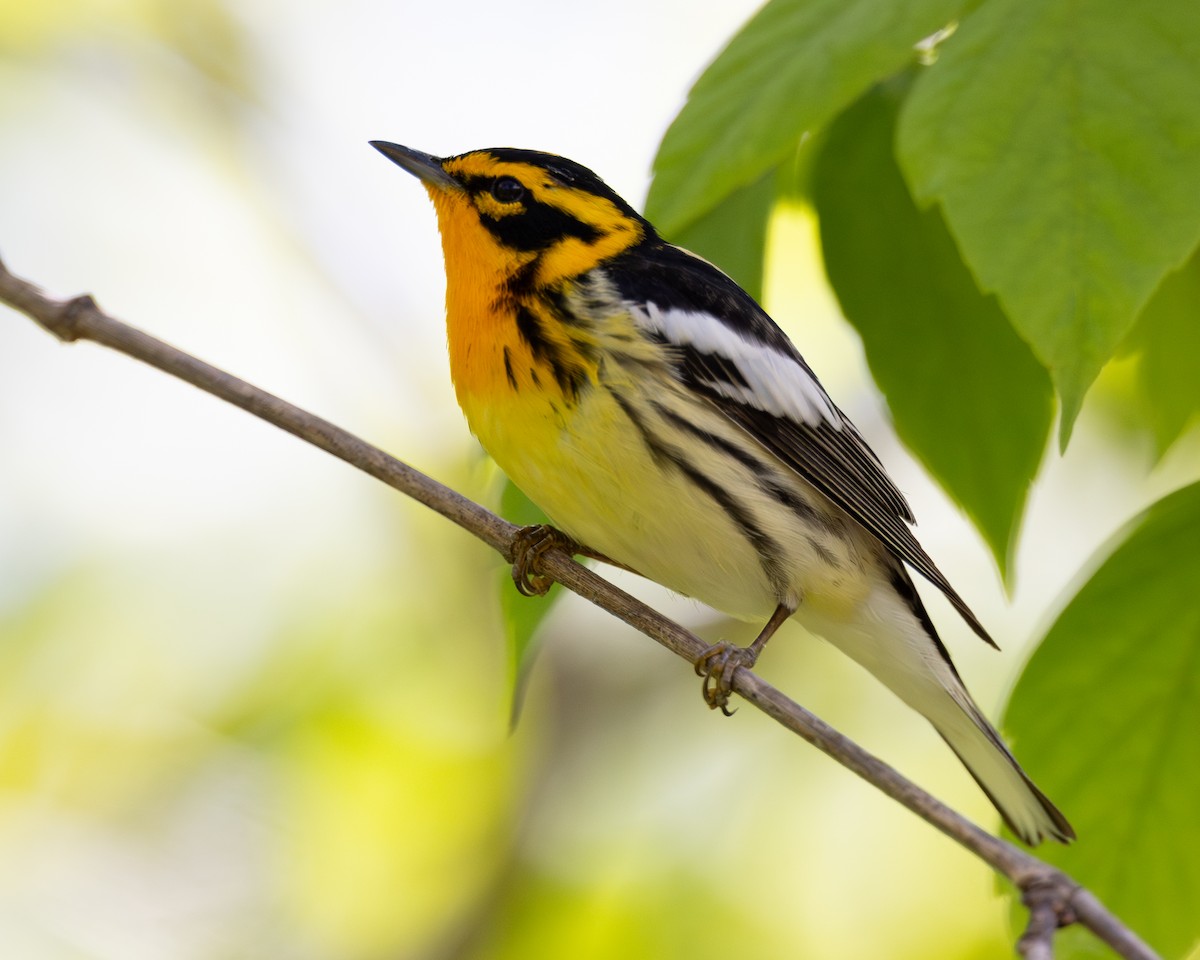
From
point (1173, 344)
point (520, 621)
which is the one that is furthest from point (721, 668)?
point (1173, 344)

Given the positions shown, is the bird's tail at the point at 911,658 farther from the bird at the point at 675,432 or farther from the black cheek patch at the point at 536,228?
the black cheek patch at the point at 536,228

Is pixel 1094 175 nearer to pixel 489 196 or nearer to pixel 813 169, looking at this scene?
pixel 813 169

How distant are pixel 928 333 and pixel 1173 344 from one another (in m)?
0.49

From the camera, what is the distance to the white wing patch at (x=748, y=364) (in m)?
2.64

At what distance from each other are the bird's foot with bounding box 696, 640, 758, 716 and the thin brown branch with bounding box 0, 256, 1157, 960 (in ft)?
1.15

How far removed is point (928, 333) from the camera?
6.72 ft

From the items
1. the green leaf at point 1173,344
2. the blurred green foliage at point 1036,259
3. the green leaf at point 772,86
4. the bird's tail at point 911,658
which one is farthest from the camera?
the bird's tail at point 911,658

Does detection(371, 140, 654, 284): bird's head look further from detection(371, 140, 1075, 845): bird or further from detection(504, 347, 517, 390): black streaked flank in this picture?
detection(504, 347, 517, 390): black streaked flank

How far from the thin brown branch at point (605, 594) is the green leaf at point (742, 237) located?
21.8 inches

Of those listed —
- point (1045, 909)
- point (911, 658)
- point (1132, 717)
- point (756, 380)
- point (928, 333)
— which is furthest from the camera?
point (911, 658)

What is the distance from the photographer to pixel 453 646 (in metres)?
4.20

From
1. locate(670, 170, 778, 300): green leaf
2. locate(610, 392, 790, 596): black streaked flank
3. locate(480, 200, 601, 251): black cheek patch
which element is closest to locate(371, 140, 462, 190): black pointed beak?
locate(480, 200, 601, 251): black cheek patch

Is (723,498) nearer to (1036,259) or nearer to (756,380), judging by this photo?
(756,380)

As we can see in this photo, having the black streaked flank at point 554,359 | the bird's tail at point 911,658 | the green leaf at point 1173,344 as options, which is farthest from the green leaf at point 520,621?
the green leaf at point 1173,344
